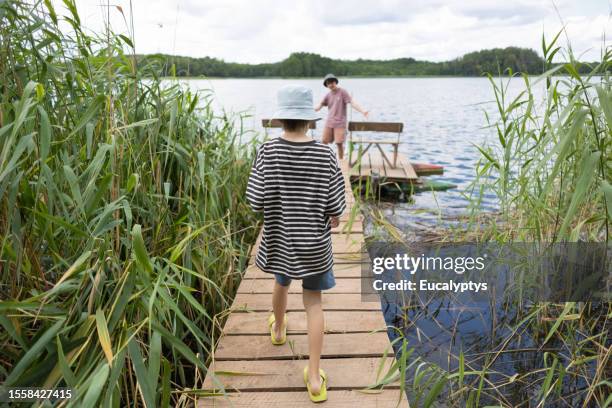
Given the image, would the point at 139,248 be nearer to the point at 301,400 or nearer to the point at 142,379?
the point at 142,379

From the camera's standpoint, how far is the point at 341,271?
3.34 m

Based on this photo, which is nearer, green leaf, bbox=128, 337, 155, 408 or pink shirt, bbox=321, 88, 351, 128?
green leaf, bbox=128, 337, 155, 408

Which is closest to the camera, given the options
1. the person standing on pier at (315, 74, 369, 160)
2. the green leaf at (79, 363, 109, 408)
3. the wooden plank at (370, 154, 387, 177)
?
the green leaf at (79, 363, 109, 408)

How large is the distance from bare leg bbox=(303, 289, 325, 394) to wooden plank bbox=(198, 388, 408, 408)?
80 mm

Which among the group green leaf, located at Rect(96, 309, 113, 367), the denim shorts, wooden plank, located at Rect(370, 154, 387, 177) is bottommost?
wooden plank, located at Rect(370, 154, 387, 177)

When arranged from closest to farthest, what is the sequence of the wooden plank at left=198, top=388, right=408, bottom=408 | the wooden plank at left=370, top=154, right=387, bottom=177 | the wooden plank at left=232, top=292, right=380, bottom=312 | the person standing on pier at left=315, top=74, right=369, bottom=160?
1. the wooden plank at left=198, top=388, right=408, bottom=408
2. the wooden plank at left=232, top=292, right=380, bottom=312
3. the person standing on pier at left=315, top=74, right=369, bottom=160
4. the wooden plank at left=370, top=154, right=387, bottom=177

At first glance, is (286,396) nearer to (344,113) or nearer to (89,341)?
(89,341)

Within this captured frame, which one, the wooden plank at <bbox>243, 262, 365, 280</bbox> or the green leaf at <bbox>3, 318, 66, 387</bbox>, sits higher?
the green leaf at <bbox>3, 318, 66, 387</bbox>

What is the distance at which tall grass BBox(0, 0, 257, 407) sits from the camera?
1.57 metres

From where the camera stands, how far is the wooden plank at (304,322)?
252cm

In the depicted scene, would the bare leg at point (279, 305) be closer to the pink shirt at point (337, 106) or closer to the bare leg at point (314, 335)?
the bare leg at point (314, 335)

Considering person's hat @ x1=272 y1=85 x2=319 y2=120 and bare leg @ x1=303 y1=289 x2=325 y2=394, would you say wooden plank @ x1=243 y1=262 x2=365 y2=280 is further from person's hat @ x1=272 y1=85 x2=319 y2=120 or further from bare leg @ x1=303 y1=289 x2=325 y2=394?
person's hat @ x1=272 y1=85 x2=319 y2=120

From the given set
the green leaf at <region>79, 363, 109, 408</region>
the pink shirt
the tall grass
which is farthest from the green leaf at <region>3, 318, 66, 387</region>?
the pink shirt

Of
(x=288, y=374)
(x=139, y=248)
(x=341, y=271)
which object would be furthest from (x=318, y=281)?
(x=341, y=271)
